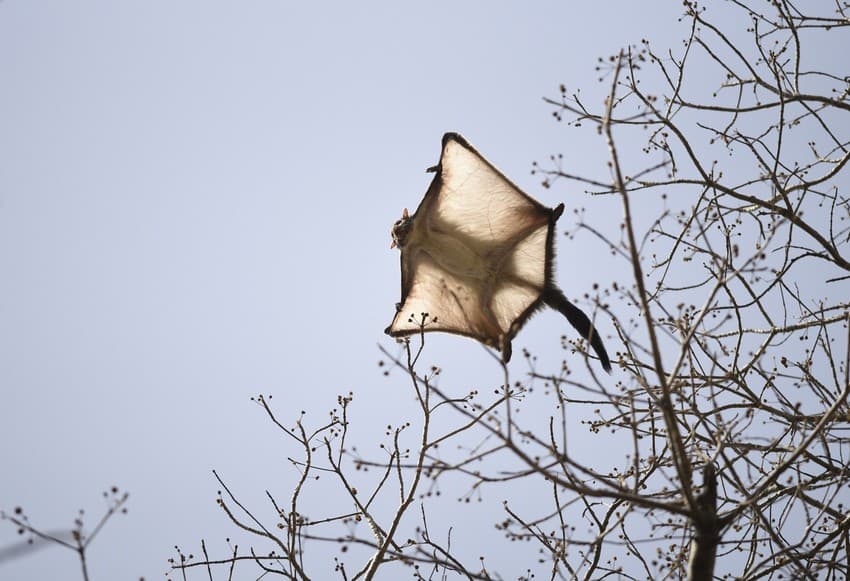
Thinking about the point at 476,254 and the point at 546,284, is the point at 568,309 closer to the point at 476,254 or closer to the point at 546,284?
the point at 546,284

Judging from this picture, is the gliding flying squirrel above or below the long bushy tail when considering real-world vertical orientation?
above

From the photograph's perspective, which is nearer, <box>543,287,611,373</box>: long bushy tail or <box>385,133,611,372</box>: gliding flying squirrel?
<box>543,287,611,373</box>: long bushy tail

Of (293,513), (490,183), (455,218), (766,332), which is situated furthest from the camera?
(455,218)

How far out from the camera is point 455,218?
327 inches

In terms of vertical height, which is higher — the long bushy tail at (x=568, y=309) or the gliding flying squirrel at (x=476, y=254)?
the gliding flying squirrel at (x=476, y=254)

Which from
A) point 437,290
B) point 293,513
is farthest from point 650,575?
point 437,290

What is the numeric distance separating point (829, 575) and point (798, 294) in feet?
8.34

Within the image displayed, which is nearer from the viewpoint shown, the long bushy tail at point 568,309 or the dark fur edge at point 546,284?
the long bushy tail at point 568,309

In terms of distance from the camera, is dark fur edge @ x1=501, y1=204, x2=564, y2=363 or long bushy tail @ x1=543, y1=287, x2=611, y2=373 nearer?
long bushy tail @ x1=543, y1=287, x2=611, y2=373

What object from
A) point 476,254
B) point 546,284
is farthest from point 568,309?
point 476,254

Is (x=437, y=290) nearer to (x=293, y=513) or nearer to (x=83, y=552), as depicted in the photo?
(x=293, y=513)

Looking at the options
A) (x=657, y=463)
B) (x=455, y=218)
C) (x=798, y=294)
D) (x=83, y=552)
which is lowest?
(x=83, y=552)

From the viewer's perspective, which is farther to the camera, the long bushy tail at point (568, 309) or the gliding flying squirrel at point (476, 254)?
the gliding flying squirrel at point (476, 254)

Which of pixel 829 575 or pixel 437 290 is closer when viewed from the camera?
pixel 829 575
